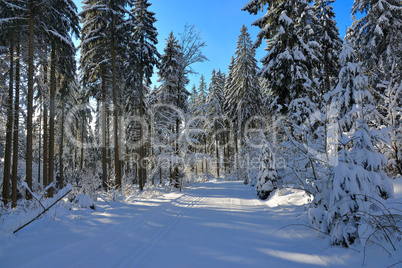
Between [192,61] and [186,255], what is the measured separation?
36.8ft

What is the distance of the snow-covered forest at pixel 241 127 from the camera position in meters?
4.01

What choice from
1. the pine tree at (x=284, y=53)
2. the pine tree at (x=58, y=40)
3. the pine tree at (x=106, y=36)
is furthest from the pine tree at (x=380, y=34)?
the pine tree at (x=58, y=40)

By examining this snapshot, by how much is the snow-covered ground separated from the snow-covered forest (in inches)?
2.0

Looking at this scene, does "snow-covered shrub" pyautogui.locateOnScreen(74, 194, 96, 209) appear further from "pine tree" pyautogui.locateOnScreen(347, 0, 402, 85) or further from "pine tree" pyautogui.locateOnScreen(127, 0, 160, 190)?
"pine tree" pyautogui.locateOnScreen(347, 0, 402, 85)

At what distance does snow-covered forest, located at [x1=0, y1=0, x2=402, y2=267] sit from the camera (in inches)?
158

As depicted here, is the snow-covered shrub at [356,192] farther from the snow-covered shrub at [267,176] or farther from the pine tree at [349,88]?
the snow-covered shrub at [267,176]

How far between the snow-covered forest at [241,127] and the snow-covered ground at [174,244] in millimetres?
51

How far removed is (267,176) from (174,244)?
7.72m

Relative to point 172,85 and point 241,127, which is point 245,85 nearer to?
point 241,127

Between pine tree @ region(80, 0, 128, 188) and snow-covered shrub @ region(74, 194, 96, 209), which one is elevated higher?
pine tree @ region(80, 0, 128, 188)

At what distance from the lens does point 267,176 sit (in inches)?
427

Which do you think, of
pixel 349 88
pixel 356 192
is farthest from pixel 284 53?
pixel 356 192

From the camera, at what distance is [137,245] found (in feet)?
13.6

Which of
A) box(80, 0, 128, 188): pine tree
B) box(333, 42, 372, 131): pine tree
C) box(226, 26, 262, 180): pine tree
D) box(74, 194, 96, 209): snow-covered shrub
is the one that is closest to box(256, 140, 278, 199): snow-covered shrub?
box(333, 42, 372, 131): pine tree
